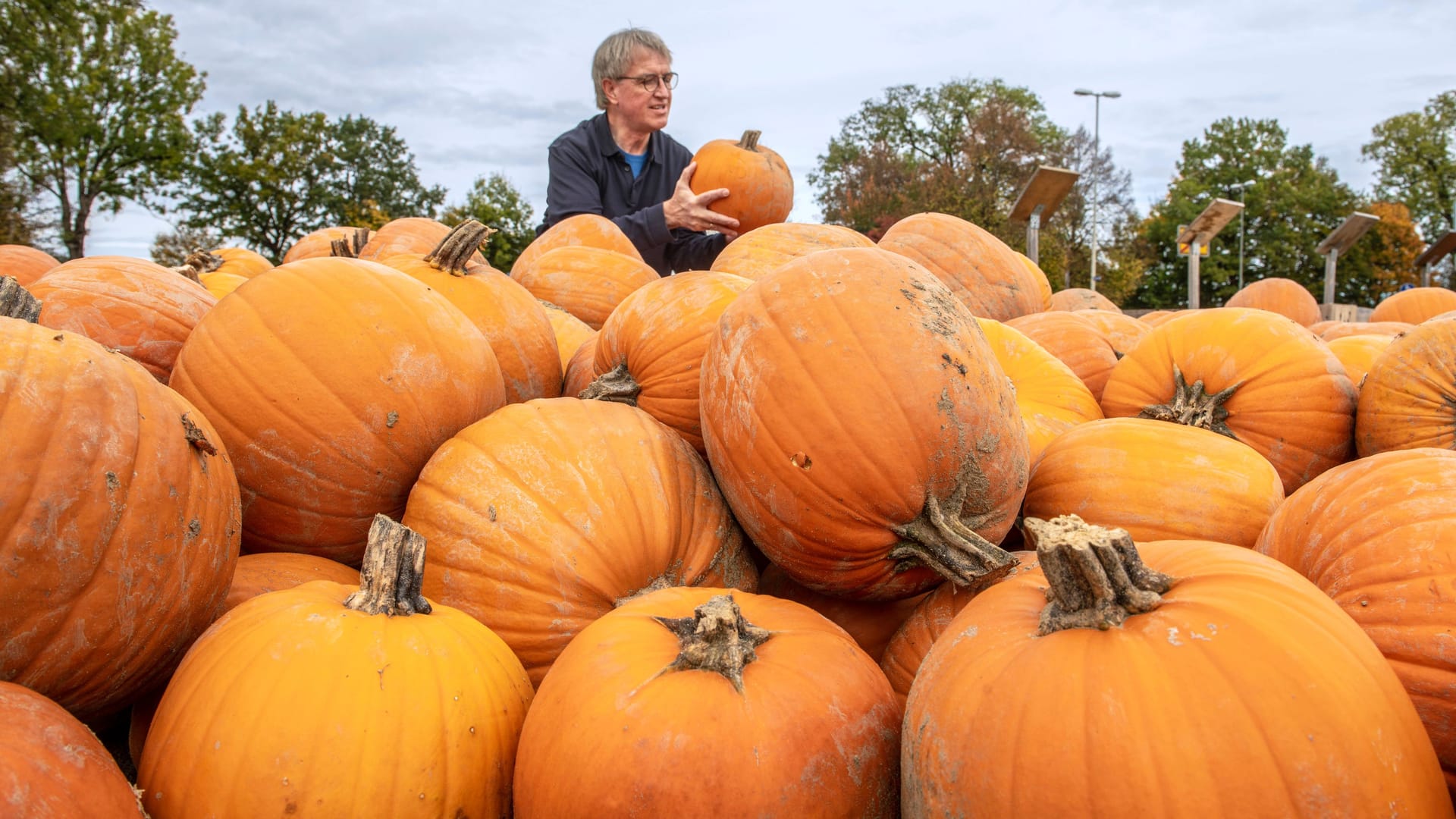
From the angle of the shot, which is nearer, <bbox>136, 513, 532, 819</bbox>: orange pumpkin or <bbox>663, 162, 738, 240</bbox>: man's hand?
<bbox>136, 513, 532, 819</bbox>: orange pumpkin

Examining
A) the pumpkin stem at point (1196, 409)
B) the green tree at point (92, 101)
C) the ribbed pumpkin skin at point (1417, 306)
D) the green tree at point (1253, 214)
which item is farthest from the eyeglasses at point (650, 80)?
the green tree at point (1253, 214)

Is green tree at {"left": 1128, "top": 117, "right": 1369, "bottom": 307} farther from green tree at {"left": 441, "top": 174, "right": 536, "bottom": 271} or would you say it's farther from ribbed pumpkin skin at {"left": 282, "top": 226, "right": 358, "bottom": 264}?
ribbed pumpkin skin at {"left": 282, "top": 226, "right": 358, "bottom": 264}

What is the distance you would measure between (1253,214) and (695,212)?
60794mm

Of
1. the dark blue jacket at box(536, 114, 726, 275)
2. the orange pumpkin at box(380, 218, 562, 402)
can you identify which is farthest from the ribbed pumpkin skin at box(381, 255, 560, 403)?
the dark blue jacket at box(536, 114, 726, 275)

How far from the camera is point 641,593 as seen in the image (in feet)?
6.79

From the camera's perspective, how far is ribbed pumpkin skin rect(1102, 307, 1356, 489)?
2.76 meters

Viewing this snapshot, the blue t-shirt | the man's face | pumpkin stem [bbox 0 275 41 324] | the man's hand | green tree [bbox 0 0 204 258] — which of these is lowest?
pumpkin stem [bbox 0 275 41 324]

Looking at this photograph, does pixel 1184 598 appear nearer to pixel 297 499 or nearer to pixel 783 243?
pixel 297 499

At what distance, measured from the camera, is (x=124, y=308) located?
106 inches

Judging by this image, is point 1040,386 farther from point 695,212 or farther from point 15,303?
point 15,303

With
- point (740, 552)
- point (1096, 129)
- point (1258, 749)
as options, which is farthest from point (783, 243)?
point (1096, 129)

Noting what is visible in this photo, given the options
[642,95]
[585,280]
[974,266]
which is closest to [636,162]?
[642,95]

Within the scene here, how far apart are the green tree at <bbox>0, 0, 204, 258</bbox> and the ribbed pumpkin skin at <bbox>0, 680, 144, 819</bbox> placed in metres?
36.6

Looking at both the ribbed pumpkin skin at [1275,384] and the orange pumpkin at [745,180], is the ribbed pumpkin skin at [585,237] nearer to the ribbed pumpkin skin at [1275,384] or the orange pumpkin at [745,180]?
the orange pumpkin at [745,180]
